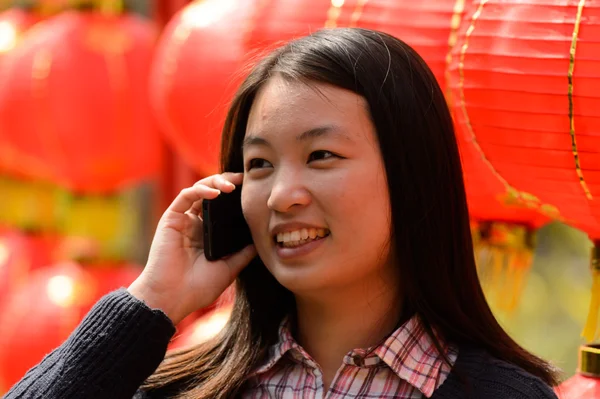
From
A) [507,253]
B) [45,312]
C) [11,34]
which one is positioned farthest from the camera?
[11,34]

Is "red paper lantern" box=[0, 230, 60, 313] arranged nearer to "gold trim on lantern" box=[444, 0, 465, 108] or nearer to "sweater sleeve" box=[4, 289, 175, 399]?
"sweater sleeve" box=[4, 289, 175, 399]

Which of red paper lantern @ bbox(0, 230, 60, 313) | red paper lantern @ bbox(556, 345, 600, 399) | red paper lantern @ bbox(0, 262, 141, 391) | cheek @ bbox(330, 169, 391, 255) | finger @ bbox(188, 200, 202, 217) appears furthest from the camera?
red paper lantern @ bbox(0, 230, 60, 313)

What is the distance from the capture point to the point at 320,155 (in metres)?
1.13

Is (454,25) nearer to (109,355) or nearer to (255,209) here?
(255,209)

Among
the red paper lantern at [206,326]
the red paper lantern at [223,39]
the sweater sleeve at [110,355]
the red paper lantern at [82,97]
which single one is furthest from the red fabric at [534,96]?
A: the red paper lantern at [82,97]

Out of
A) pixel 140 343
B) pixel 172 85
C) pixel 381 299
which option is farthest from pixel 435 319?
pixel 172 85

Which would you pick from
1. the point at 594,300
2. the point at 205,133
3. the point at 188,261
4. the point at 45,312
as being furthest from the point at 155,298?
the point at 45,312

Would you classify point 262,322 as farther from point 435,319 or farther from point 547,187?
point 547,187

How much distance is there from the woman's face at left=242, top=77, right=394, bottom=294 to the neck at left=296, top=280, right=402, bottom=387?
4cm

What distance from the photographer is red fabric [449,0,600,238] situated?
1167 mm

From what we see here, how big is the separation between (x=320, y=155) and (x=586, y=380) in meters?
0.45

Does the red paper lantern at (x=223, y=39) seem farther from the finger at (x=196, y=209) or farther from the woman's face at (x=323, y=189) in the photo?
the woman's face at (x=323, y=189)

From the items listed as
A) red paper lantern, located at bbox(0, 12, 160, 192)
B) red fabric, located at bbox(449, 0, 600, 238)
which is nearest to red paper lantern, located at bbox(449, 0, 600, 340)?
red fabric, located at bbox(449, 0, 600, 238)

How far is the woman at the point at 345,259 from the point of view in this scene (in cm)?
112
